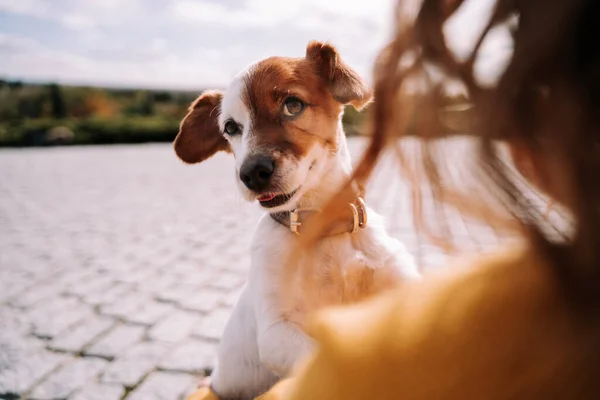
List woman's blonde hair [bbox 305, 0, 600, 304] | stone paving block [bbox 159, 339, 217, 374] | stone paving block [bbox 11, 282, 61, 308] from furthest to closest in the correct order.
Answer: stone paving block [bbox 11, 282, 61, 308], stone paving block [bbox 159, 339, 217, 374], woman's blonde hair [bbox 305, 0, 600, 304]

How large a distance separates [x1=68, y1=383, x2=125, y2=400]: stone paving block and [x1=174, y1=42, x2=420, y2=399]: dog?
73cm

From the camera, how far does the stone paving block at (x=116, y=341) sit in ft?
10.7

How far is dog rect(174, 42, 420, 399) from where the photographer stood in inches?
85.0

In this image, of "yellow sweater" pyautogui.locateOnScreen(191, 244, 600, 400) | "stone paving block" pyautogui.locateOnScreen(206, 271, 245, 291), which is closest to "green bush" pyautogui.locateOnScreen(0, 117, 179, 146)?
"stone paving block" pyautogui.locateOnScreen(206, 271, 245, 291)

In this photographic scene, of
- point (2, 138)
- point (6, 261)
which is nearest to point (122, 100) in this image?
point (2, 138)

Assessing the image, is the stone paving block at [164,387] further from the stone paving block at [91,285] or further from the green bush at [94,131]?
the green bush at [94,131]

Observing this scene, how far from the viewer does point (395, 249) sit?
7.81 feet

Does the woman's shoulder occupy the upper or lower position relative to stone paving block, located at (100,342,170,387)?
upper

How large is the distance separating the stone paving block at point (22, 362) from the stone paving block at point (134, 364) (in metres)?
0.43

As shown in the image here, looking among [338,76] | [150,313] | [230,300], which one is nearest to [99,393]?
[150,313]

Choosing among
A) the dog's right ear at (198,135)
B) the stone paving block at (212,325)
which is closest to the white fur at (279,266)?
the dog's right ear at (198,135)

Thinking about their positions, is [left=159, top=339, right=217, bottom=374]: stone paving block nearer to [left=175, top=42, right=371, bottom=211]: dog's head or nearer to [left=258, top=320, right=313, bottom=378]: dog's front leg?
[left=258, top=320, right=313, bottom=378]: dog's front leg

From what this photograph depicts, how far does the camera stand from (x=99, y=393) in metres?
2.81

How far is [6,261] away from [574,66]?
6463 millimetres
